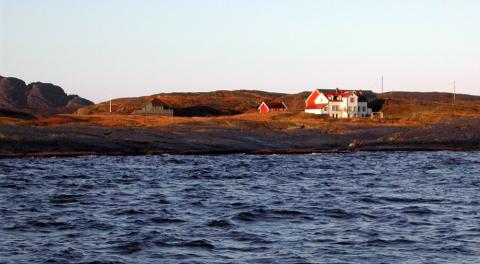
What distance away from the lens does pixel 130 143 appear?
72188mm

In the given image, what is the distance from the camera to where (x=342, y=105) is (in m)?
142

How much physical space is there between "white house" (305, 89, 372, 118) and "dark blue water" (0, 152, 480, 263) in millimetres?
86066

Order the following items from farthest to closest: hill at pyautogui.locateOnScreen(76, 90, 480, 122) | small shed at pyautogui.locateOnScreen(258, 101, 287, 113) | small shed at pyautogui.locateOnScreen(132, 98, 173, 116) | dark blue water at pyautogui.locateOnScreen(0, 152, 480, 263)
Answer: small shed at pyautogui.locateOnScreen(258, 101, 287, 113) < small shed at pyautogui.locateOnScreen(132, 98, 173, 116) < hill at pyautogui.locateOnScreen(76, 90, 480, 122) < dark blue water at pyautogui.locateOnScreen(0, 152, 480, 263)

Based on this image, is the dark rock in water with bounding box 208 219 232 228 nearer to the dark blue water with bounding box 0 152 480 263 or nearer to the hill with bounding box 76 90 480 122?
the dark blue water with bounding box 0 152 480 263

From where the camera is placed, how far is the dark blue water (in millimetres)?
22406

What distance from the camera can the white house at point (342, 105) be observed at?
141000 millimetres

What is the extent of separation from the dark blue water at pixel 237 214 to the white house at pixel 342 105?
86066 mm

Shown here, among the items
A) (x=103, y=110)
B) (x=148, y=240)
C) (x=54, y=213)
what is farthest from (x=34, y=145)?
(x=103, y=110)

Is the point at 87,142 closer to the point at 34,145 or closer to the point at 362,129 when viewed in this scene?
the point at 34,145

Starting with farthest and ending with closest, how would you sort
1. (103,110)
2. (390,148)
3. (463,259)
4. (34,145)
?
(103,110), (390,148), (34,145), (463,259)

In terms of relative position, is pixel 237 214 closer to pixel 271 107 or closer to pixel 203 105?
pixel 271 107

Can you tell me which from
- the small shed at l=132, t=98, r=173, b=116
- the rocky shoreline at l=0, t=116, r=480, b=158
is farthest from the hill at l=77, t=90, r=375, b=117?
the rocky shoreline at l=0, t=116, r=480, b=158

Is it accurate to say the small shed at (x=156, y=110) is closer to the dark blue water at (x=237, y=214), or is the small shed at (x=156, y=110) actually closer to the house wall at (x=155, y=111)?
the house wall at (x=155, y=111)

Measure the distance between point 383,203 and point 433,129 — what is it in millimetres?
58746
